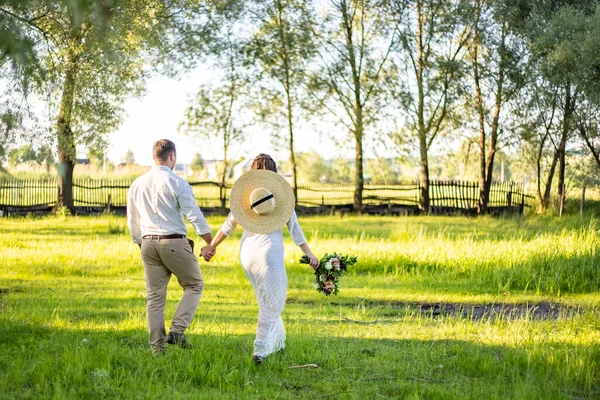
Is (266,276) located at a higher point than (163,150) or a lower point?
lower

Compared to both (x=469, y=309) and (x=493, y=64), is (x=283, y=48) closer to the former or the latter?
(x=493, y=64)

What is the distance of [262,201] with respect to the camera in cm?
638

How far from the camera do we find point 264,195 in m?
6.42

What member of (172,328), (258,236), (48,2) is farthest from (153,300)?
(48,2)

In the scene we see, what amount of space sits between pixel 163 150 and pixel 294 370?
2.16 metres

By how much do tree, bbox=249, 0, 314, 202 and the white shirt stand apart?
2621 cm

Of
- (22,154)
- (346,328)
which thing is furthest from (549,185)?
(22,154)

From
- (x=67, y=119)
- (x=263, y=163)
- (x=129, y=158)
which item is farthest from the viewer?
(x=129, y=158)

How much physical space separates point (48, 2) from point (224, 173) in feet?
90.2

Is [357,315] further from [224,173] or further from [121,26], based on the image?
[224,173]

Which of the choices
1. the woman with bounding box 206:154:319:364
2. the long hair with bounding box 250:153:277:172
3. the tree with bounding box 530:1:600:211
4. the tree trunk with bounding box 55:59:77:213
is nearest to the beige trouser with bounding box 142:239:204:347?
the woman with bounding box 206:154:319:364

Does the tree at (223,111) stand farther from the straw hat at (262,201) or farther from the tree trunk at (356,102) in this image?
the straw hat at (262,201)

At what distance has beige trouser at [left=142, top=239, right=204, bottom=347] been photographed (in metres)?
6.55

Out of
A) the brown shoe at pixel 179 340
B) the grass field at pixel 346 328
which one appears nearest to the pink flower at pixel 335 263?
the grass field at pixel 346 328
